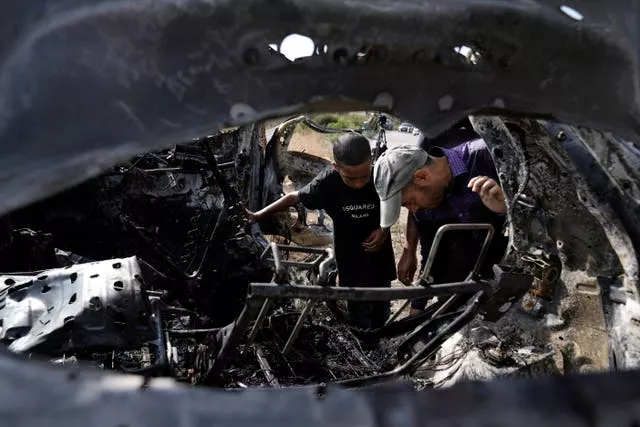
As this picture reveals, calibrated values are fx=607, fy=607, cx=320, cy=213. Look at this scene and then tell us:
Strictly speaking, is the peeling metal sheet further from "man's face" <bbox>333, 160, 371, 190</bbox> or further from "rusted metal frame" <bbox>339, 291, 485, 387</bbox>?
"man's face" <bbox>333, 160, 371, 190</bbox>

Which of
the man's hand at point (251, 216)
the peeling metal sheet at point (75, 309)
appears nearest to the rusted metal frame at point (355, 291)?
the peeling metal sheet at point (75, 309)

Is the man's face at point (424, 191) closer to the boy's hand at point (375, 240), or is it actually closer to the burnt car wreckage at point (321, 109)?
the boy's hand at point (375, 240)

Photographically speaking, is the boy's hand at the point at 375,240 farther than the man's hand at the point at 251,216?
No

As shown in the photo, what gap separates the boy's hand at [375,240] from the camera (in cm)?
433

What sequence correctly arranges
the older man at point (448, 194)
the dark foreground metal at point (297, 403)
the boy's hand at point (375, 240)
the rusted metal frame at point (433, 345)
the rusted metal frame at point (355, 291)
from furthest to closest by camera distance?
the boy's hand at point (375, 240), the older man at point (448, 194), the rusted metal frame at point (433, 345), the rusted metal frame at point (355, 291), the dark foreground metal at point (297, 403)

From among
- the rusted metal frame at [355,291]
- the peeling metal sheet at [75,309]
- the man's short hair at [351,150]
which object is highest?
the man's short hair at [351,150]

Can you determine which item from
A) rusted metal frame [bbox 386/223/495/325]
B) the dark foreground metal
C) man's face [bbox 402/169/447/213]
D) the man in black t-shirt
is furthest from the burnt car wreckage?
the man in black t-shirt

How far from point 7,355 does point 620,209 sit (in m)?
1.75

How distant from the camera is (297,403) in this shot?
2.98ft

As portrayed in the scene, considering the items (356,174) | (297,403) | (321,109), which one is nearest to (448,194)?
(356,174)

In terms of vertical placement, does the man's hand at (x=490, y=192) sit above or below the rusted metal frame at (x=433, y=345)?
above

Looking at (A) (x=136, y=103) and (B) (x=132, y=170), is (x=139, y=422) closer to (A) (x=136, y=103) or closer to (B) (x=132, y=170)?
(A) (x=136, y=103)

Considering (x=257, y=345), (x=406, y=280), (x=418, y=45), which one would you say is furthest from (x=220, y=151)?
(x=418, y=45)

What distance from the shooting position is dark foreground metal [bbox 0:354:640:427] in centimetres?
86
